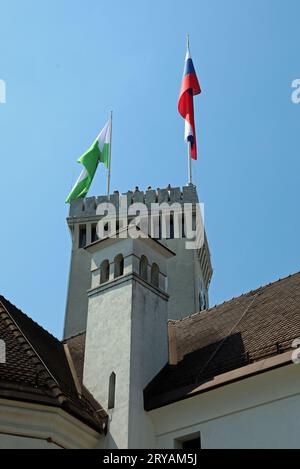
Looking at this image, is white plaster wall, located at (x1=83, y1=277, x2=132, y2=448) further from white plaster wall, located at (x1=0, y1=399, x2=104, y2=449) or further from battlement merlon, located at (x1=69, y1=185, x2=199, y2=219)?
battlement merlon, located at (x1=69, y1=185, x2=199, y2=219)

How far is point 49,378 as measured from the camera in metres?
14.1

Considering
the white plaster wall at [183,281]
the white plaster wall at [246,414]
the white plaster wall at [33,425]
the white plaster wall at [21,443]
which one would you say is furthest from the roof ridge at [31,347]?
the white plaster wall at [183,281]

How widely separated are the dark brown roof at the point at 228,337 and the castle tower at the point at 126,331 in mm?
457

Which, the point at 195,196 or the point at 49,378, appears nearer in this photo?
the point at 49,378

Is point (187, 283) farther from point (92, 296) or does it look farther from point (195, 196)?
point (92, 296)

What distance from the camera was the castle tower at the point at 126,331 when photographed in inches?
613

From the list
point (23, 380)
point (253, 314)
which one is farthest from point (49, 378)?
point (253, 314)

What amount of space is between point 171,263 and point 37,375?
94.6 ft

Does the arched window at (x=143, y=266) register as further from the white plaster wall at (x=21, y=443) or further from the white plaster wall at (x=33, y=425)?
the white plaster wall at (x=21, y=443)

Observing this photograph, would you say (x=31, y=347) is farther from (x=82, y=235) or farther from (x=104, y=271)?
(x=82, y=235)

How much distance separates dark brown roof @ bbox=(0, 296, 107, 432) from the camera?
44.3 ft

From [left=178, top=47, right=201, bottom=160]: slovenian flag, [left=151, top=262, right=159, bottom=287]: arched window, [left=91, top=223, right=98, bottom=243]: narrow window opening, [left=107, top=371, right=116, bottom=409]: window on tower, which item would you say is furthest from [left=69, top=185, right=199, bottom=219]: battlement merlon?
[left=107, top=371, right=116, bottom=409]: window on tower

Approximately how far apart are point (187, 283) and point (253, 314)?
77.7ft
